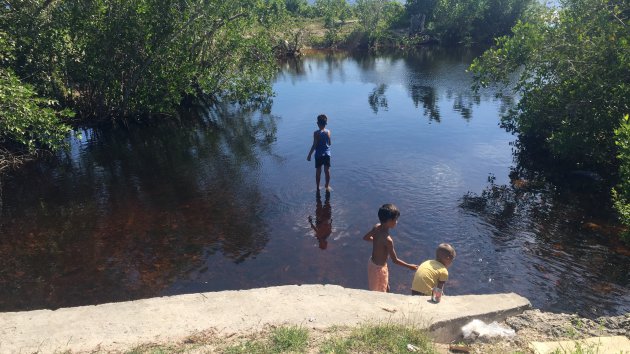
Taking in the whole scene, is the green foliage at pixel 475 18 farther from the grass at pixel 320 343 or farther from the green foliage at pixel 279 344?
the green foliage at pixel 279 344

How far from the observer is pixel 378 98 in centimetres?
2505

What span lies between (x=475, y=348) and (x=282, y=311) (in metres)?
2.30

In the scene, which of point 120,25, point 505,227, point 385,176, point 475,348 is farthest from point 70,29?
point 475,348

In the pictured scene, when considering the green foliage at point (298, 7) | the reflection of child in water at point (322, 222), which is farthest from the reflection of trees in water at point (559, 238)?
the green foliage at point (298, 7)

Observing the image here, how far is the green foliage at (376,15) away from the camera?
178 ft

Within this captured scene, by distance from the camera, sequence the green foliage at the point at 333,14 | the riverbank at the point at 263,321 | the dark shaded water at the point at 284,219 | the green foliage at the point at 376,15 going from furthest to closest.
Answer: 1. the green foliage at the point at 333,14
2. the green foliage at the point at 376,15
3. the dark shaded water at the point at 284,219
4. the riverbank at the point at 263,321

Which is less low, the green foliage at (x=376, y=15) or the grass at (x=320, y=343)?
the green foliage at (x=376, y=15)

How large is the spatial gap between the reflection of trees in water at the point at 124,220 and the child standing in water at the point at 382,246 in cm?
323

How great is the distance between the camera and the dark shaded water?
785 centimetres

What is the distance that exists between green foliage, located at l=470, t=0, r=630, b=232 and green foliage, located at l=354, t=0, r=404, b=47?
137ft

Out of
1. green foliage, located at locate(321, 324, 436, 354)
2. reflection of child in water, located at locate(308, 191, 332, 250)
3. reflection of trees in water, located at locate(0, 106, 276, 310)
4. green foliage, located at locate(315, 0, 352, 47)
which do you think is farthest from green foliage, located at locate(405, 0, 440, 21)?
green foliage, located at locate(321, 324, 436, 354)

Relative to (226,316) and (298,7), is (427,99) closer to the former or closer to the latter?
(226,316)

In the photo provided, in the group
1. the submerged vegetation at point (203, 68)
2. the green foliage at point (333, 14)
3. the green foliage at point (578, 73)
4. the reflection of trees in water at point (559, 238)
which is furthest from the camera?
the green foliage at point (333, 14)

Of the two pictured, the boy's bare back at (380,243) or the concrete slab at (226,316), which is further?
the boy's bare back at (380,243)
